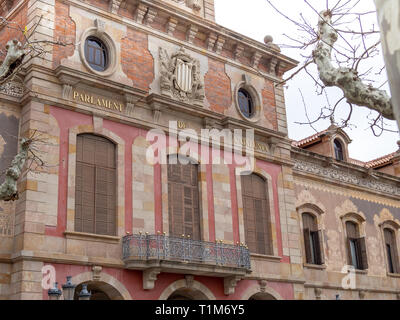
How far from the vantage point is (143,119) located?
1920 cm

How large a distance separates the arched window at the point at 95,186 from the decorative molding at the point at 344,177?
30.2 ft

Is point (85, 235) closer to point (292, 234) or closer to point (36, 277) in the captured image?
point (36, 277)

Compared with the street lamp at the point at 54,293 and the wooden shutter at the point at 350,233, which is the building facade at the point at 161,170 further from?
the street lamp at the point at 54,293

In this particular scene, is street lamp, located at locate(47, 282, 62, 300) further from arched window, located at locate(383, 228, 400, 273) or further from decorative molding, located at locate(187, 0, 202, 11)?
arched window, located at locate(383, 228, 400, 273)

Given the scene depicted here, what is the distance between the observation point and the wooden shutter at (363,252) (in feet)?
84.2

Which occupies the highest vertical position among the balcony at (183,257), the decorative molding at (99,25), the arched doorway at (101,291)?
the decorative molding at (99,25)

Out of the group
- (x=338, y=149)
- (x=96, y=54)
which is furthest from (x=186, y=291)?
(x=338, y=149)

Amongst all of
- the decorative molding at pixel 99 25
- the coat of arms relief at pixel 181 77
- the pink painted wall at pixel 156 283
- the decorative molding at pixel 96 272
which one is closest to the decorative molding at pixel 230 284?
the pink painted wall at pixel 156 283

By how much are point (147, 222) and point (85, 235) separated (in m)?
2.19

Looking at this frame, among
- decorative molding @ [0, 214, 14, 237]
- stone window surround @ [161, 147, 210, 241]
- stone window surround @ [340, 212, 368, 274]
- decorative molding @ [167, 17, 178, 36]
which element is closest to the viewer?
decorative molding @ [0, 214, 14, 237]

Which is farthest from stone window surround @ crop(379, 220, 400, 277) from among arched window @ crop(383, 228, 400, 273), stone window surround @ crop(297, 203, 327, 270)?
stone window surround @ crop(297, 203, 327, 270)

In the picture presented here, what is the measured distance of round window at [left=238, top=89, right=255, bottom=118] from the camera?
22.7m

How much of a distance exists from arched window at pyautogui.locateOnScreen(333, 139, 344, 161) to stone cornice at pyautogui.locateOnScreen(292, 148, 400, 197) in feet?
3.59
